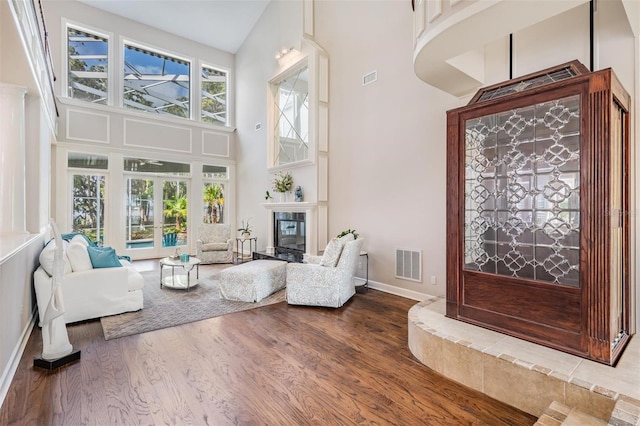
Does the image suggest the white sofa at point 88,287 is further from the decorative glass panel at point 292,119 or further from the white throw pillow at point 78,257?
the decorative glass panel at point 292,119

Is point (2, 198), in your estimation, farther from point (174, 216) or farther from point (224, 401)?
point (174, 216)

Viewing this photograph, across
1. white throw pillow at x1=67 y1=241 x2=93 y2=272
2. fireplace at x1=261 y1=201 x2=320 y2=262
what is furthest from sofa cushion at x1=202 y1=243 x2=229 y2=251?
white throw pillow at x1=67 y1=241 x2=93 y2=272

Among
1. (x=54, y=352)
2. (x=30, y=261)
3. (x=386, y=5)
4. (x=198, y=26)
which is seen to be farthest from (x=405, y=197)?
(x=198, y=26)

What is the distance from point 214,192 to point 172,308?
526 cm

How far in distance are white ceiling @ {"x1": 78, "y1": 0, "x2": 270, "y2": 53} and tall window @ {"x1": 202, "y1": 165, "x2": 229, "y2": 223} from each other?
3.44 m

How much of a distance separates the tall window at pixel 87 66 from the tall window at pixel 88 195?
53.4 inches

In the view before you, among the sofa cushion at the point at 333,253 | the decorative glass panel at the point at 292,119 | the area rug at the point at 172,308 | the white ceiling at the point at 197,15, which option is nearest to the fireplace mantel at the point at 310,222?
the decorative glass panel at the point at 292,119

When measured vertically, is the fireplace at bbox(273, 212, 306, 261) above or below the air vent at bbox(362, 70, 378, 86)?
below

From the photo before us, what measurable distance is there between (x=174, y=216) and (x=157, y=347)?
586 centimetres

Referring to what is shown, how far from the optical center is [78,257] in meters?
3.60

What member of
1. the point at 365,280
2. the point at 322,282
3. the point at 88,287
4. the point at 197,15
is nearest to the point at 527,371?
the point at 322,282

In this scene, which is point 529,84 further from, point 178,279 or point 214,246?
point 214,246

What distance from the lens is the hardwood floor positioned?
6.44 ft

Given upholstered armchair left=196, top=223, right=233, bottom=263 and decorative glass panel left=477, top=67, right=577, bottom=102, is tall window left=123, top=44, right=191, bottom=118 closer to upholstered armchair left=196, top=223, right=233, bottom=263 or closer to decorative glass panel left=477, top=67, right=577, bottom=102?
upholstered armchair left=196, top=223, right=233, bottom=263
